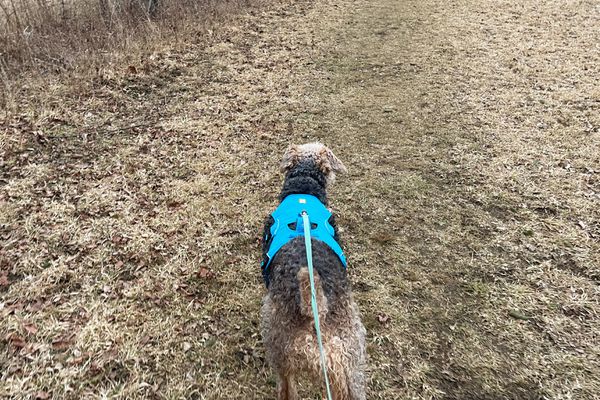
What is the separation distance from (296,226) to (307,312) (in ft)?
2.63

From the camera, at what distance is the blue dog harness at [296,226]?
3102 mm

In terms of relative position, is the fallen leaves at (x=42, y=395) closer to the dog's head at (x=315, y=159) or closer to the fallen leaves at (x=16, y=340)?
the fallen leaves at (x=16, y=340)

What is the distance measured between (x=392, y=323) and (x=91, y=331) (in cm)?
291

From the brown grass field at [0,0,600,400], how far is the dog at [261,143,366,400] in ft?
2.84

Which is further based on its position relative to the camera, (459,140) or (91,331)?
(459,140)

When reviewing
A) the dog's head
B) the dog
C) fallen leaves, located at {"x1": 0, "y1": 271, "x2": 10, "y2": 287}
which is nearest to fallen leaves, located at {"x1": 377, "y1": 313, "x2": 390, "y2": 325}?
the dog

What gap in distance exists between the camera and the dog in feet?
8.45

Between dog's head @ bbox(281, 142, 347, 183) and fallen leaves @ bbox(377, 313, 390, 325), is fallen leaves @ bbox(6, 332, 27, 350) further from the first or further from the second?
fallen leaves @ bbox(377, 313, 390, 325)

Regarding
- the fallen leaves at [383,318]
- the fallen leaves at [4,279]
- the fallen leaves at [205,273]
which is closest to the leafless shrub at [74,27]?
the fallen leaves at [4,279]

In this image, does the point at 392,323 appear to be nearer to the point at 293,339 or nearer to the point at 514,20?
the point at 293,339

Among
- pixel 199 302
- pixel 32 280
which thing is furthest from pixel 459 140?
pixel 32 280

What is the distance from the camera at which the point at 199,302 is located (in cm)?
415

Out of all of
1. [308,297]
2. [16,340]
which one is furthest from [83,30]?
[308,297]

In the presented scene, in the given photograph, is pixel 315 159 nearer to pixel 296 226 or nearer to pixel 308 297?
pixel 296 226
